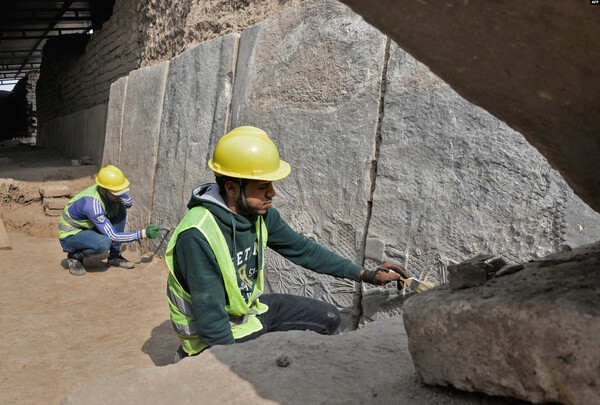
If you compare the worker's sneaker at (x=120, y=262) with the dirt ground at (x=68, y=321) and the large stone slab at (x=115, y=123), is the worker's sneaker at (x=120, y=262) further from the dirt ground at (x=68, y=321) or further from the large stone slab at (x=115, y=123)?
the large stone slab at (x=115, y=123)

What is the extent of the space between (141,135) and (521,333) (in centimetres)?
536

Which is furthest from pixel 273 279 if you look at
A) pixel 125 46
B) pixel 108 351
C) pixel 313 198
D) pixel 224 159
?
pixel 125 46

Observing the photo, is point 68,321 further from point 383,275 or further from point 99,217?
point 383,275

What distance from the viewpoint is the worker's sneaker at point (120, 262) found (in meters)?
5.50

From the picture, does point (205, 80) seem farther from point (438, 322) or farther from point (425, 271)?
point (438, 322)

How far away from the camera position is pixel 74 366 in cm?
317

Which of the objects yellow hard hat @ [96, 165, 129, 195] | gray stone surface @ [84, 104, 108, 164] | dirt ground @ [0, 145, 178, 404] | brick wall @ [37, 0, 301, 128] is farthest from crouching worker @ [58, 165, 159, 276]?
gray stone surface @ [84, 104, 108, 164]

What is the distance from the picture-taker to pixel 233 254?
90.8 inches

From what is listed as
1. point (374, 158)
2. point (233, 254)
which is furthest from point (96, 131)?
point (233, 254)

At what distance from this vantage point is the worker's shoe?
5266 mm

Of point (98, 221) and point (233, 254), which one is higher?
point (233, 254)

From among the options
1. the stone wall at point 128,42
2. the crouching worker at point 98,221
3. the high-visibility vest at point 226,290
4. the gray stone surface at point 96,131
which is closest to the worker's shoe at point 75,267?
the crouching worker at point 98,221

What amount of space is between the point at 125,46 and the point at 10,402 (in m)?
5.80

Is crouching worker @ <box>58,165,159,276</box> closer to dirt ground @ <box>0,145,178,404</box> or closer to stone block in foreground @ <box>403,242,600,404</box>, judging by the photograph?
dirt ground @ <box>0,145,178,404</box>
